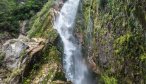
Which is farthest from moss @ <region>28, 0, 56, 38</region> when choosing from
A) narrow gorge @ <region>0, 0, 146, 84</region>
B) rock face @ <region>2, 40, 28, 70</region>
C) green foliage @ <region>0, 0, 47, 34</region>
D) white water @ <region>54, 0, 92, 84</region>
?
green foliage @ <region>0, 0, 47, 34</region>

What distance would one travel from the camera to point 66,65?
48.5ft

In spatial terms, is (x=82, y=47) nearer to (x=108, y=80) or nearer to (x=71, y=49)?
(x=71, y=49)

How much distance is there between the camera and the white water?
1455cm

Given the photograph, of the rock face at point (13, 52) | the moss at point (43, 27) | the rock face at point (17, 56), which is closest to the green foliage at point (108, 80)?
the rock face at point (17, 56)

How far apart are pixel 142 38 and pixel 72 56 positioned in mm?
6563

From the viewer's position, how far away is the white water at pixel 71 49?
14.6m

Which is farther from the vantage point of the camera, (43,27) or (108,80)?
(43,27)

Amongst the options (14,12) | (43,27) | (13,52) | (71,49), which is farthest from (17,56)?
(14,12)

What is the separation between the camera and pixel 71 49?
15539 millimetres

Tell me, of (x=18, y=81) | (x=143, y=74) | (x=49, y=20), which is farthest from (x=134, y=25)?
(x=49, y=20)

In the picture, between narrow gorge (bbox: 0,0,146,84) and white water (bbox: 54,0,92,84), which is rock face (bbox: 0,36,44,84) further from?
white water (bbox: 54,0,92,84)

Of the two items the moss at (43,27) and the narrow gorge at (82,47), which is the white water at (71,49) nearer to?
the narrow gorge at (82,47)

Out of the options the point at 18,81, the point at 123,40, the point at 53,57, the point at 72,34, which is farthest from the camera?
the point at 72,34

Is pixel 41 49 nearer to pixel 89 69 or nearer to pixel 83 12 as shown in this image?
pixel 89 69
